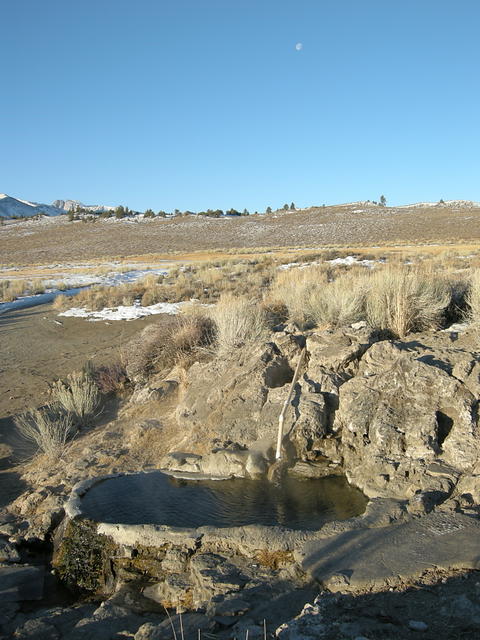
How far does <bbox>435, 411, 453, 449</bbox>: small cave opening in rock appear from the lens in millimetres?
5379

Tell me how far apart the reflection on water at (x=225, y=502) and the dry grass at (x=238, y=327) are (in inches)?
134

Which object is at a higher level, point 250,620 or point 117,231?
point 117,231

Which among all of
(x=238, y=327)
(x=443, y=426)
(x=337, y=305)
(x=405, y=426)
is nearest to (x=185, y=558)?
(x=405, y=426)

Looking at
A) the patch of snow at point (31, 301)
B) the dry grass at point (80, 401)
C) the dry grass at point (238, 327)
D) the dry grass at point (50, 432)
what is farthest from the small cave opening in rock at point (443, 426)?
the patch of snow at point (31, 301)

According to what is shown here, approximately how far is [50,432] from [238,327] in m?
3.73

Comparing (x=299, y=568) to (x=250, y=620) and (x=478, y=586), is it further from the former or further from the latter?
(x=478, y=586)

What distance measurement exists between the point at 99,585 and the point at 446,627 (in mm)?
3208

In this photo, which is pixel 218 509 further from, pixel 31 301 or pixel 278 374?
pixel 31 301

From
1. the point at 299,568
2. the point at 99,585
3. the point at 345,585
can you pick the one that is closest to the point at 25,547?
the point at 99,585

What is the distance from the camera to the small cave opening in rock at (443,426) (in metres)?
5.38

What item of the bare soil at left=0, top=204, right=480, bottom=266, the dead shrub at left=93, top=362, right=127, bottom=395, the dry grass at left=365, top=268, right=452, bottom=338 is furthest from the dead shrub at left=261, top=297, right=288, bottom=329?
the bare soil at left=0, top=204, right=480, bottom=266

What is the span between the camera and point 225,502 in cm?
527

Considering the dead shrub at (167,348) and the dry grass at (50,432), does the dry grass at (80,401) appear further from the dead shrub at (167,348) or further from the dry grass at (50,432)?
the dead shrub at (167,348)

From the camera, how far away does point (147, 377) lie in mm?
10000
